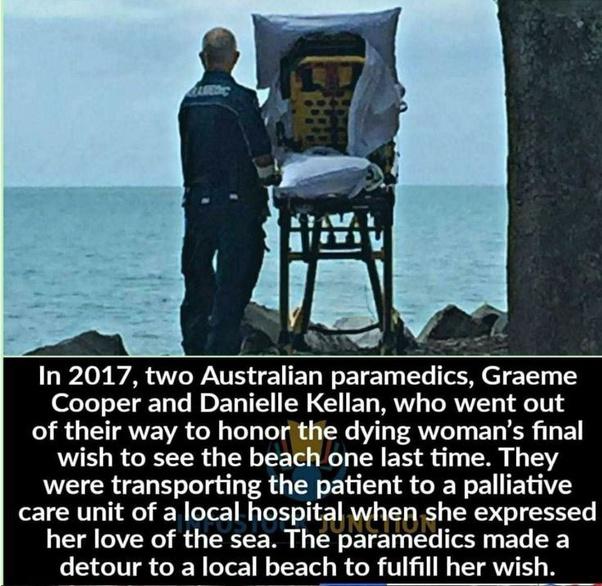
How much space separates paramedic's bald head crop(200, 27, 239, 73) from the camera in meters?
6.47

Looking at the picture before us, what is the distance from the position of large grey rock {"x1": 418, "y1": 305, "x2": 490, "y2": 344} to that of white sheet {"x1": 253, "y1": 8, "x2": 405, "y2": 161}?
1233mm

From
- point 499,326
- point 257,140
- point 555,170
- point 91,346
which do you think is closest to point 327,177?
point 257,140

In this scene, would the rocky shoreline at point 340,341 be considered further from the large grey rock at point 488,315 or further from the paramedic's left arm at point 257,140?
the paramedic's left arm at point 257,140

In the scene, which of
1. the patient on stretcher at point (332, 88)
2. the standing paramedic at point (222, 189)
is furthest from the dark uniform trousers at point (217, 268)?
the patient on stretcher at point (332, 88)

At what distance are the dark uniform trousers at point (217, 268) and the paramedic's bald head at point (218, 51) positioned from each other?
44 cm

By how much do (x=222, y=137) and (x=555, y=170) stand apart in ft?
6.10

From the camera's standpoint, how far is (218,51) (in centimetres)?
648

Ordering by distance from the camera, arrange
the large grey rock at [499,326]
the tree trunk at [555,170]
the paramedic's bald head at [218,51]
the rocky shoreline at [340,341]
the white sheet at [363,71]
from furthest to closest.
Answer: the large grey rock at [499,326], the rocky shoreline at [340,341], the white sheet at [363,71], the paramedic's bald head at [218,51], the tree trunk at [555,170]

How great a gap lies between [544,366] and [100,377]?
46.2 inches

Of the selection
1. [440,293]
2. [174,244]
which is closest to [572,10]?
[174,244]

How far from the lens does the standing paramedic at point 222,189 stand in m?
6.50

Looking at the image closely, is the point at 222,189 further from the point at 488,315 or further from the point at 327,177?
the point at 488,315

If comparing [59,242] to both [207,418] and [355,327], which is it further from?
[207,418]

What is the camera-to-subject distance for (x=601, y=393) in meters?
4.77
